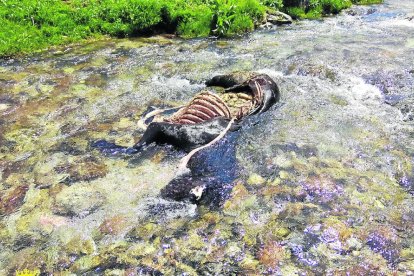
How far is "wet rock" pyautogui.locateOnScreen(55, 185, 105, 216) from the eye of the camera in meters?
4.96

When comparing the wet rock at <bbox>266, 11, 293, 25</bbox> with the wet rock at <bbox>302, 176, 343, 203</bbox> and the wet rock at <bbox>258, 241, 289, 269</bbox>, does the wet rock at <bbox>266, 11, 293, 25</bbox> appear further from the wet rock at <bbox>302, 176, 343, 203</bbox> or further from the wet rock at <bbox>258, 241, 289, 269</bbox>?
the wet rock at <bbox>258, 241, 289, 269</bbox>

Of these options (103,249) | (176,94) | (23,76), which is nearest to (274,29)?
(176,94)

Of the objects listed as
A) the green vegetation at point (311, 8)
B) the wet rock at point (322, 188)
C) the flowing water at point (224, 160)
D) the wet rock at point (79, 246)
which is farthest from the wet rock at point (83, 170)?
the green vegetation at point (311, 8)

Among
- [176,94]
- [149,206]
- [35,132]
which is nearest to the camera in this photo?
[149,206]

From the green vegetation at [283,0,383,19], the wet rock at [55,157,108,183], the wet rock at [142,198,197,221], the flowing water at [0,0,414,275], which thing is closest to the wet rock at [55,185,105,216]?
the flowing water at [0,0,414,275]

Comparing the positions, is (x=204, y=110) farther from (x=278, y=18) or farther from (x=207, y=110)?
(x=278, y=18)

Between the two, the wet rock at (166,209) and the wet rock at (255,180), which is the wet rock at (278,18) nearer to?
the wet rock at (255,180)

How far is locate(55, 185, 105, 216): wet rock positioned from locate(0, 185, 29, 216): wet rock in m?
0.49

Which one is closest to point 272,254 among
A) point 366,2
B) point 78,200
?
point 78,200

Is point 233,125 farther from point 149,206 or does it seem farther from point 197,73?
point 197,73

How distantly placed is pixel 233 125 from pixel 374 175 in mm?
2277

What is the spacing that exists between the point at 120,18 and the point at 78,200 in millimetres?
9810

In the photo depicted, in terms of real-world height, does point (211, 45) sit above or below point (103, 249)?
above

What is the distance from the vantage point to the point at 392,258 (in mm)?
4121
